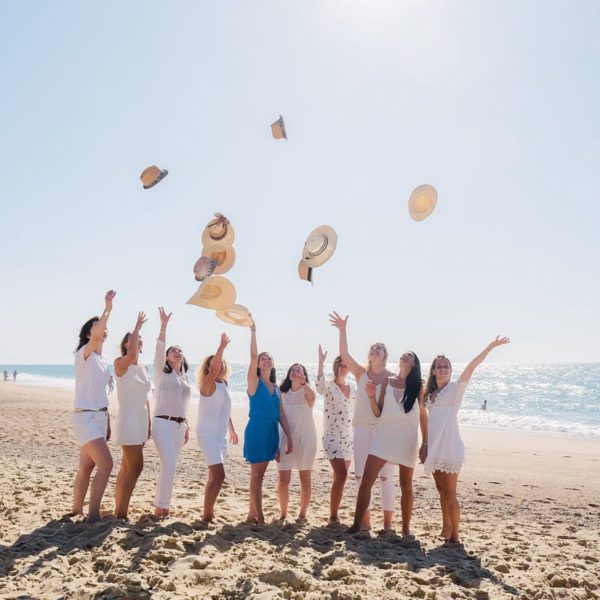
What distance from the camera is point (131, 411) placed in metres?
5.37

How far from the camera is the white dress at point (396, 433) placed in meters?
5.37

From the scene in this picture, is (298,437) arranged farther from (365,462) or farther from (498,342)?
(498,342)

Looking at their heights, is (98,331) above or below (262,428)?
above

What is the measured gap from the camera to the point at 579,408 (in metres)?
40.8

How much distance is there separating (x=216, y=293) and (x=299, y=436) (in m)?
1.75

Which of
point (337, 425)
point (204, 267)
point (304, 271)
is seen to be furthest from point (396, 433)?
point (204, 267)

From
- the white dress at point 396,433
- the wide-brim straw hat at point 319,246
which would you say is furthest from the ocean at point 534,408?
the white dress at point 396,433

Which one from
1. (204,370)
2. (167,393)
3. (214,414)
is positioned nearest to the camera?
(167,393)

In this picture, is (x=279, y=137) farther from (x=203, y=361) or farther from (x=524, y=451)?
(x=524, y=451)

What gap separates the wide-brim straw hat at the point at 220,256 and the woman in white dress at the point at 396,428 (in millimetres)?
2096

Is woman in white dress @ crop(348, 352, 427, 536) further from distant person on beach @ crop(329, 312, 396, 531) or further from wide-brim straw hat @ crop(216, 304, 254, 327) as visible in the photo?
wide-brim straw hat @ crop(216, 304, 254, 327)

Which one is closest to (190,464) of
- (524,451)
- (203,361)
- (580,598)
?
(203,361)

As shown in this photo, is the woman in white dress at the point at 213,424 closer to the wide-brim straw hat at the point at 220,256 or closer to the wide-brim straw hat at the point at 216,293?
the wide-brim straw hat at the point at 216,293

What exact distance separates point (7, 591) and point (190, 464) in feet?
20.2
